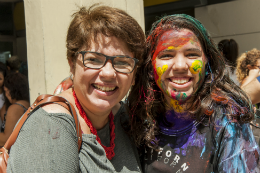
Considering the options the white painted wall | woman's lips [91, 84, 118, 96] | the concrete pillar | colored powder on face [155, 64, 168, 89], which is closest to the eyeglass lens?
woman's lips [91, 84, 118, 96]

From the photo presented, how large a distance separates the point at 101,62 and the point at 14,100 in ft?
6.85

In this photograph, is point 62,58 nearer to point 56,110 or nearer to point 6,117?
point 6,117

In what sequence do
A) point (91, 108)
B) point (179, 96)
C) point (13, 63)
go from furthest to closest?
point (13, 63), point (179, 96), point (91, 108)

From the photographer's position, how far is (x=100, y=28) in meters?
1.45

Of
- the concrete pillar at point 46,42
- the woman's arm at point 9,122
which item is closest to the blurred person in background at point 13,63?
the concrete pillar at point 46,42

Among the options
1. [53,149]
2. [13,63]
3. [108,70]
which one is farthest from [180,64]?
[13,63]

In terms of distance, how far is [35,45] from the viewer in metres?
3.25

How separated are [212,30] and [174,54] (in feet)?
16.5

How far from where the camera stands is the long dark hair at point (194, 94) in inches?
63.8

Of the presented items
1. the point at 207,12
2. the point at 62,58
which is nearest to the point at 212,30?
the point at 207,12

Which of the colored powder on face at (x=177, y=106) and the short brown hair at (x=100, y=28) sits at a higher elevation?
the short brown hair at (x=100, y=28)

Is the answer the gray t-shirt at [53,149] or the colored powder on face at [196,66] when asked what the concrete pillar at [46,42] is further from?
the colored powder on face at [196,66]

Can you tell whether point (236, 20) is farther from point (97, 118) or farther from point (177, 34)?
point (97, 118)

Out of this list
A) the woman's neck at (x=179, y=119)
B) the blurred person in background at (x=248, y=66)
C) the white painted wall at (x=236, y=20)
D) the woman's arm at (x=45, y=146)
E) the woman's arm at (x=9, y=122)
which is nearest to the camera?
the woman's arm at (x=45, y=146)
